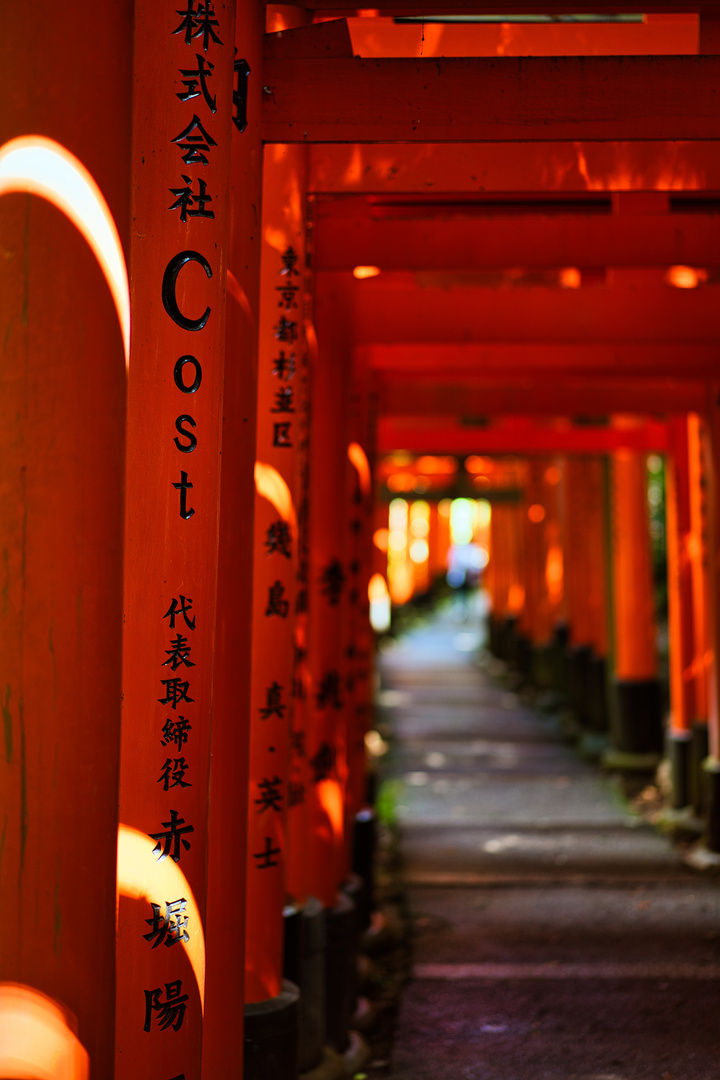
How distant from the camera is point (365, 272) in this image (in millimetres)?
5434

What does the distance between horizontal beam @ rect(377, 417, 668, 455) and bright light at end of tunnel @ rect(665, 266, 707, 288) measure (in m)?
5.56

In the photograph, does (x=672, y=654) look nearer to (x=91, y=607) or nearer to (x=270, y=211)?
(x=270, y=211)

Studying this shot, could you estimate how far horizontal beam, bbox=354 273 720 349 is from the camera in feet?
21.0

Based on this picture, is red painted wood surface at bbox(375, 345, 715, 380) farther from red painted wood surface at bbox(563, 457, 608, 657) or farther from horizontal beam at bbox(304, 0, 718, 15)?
red painted wood surface at bbox(563, 457, 608, 657)

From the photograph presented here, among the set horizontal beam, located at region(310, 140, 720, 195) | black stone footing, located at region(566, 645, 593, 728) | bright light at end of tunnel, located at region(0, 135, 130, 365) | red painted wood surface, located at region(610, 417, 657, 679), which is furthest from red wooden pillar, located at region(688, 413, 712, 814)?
bright light at end of tunnel, located at region(0, 135, 130, 365)

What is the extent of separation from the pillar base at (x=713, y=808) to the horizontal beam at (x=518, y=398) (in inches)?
115

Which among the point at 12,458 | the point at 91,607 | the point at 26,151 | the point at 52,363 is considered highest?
the point at 26,151

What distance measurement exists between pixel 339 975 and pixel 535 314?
12.2ft

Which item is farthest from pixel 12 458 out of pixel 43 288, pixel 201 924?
pixel 201 924

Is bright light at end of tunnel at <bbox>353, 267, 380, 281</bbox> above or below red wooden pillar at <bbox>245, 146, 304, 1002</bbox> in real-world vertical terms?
above

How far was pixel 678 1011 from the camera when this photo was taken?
5473mm

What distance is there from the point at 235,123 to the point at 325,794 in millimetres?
3462

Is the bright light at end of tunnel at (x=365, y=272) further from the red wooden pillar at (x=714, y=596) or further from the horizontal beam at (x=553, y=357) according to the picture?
the red wooden pillar at (x=714, y=596)

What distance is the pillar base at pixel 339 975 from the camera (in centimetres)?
508
